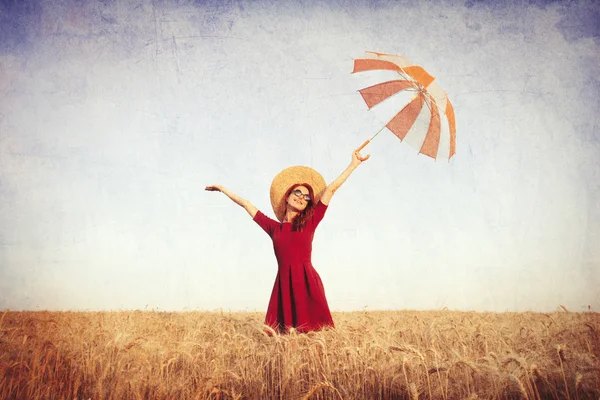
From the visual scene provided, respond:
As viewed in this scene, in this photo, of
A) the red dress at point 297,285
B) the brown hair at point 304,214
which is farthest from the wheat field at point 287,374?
the brown hair at point 304,214

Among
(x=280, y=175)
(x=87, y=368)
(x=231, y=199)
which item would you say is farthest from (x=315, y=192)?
(x=87, y=368)

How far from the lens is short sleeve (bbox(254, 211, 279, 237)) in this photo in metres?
4.78

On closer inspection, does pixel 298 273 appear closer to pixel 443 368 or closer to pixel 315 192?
pixel 315 192

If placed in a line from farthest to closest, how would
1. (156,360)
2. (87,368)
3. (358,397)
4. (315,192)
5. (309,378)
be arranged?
(315,192) < (156,360) < (87,368) < (309,378) < (358,397)

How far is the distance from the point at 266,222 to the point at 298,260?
610 millimetres

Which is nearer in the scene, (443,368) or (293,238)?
(443,368)

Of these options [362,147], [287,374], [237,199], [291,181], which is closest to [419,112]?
[362,147]

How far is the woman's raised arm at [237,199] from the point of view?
195 inches

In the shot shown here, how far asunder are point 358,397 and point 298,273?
2.04 meters

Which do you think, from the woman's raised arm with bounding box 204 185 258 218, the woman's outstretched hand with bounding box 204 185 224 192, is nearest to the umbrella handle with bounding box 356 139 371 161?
the woman's raised arm with bounding box 204 185 258 218

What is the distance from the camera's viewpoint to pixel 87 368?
305 cm

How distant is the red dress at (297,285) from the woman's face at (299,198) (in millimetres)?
171

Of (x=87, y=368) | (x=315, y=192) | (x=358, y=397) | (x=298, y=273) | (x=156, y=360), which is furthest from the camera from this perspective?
(x=315, y=192)

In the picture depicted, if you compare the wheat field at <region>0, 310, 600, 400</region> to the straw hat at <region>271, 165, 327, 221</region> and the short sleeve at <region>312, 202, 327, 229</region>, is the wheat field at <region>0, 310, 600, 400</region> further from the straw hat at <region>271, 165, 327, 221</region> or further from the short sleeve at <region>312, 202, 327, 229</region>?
the straw hat at <region>271, 165, 327, 221</region>
